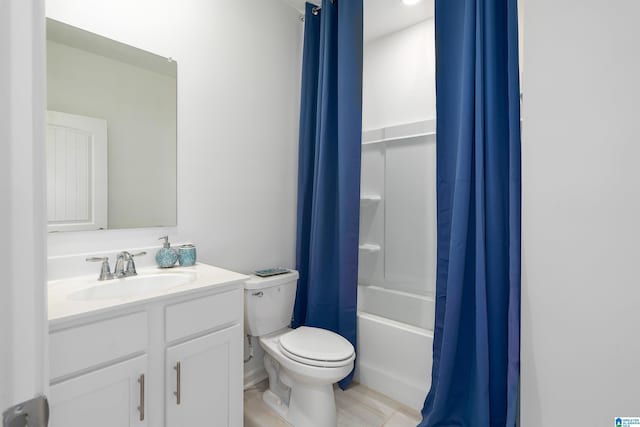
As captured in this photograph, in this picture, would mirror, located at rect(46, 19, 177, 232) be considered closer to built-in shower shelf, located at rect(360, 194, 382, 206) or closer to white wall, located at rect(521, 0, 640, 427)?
built-in shower shelf, located at rect(360, 194, 382, 206)

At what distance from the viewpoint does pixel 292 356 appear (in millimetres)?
1590

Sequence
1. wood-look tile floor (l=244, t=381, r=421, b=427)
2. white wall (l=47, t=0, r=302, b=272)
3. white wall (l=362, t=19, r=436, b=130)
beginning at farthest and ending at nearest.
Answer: white wall (l=362, t=19, r=436, b=130)
wood-look tile floor (l=244, t=381, r=421, b=427)
white wall (l=47, t=0, r=302, b=272)

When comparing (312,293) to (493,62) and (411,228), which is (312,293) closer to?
(411,228)

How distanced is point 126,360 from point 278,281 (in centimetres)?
94

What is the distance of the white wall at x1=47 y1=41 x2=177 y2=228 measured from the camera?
4.50 ft

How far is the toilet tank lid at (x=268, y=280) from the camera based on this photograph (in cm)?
179

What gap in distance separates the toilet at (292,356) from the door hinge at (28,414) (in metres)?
1.27

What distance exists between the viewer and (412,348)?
1851 millimetres

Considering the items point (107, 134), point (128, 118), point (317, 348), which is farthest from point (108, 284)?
point (317, 348)

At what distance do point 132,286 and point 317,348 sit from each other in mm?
958

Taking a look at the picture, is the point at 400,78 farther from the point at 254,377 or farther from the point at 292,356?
the point at 254,377

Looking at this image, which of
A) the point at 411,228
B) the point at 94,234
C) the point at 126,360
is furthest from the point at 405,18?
the point at 126,360

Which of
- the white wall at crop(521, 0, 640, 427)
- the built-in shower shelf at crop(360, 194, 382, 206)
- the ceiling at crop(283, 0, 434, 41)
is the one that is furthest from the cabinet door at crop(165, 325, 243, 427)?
the ceiling at crop(283, 0, 434, 41)

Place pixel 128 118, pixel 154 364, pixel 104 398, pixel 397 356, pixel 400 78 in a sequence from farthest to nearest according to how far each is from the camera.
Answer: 1. pixel 400 78
2. pixel 397 356
3. pixel 128 118
4. pixel 154 364
5. pixel 104 398
